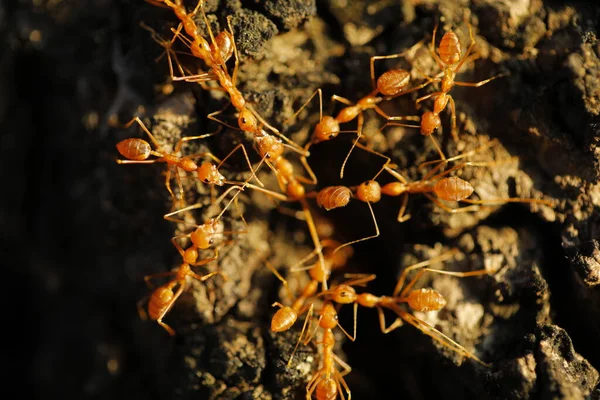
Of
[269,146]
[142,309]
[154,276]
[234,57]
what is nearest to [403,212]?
[269,146]

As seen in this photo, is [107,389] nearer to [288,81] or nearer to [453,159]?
[288,81]

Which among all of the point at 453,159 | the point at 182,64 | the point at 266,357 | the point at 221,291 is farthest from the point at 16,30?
the point at 453,159

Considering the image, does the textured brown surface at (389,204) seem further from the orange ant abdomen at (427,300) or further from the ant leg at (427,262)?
the orange ant abdomen at (427,300)

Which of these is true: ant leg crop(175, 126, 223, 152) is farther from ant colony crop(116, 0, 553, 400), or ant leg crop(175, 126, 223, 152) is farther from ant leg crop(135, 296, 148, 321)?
ant leg crop(135, 296, 148, 321)

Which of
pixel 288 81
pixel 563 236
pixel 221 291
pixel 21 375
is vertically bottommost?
pixel 21 375

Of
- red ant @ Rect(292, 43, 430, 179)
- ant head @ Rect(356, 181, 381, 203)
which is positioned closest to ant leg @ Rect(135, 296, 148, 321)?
red ant @ Rect(292, 43, 430, 179)

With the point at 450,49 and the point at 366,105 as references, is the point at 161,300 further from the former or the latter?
the point at 450,49
